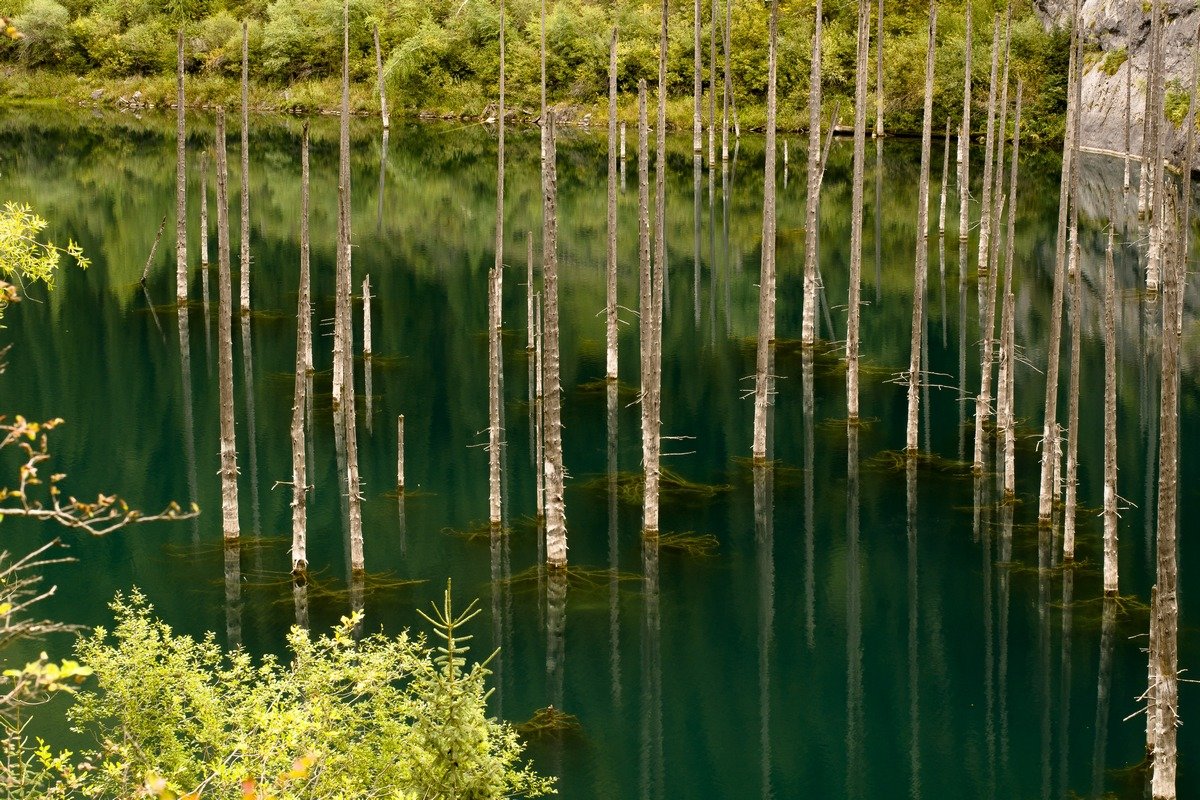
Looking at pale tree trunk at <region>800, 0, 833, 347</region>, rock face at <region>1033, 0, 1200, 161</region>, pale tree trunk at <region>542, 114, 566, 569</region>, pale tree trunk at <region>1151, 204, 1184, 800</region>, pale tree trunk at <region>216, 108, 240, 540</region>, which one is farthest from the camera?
rock face at <region>1033, 0, 1200, 161</region>

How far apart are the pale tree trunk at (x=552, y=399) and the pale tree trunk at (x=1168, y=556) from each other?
12692 millimetres

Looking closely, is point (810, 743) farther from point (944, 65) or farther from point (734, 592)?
point (944, 65)

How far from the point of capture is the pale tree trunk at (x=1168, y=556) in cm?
2111

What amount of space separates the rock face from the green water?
2307 cm

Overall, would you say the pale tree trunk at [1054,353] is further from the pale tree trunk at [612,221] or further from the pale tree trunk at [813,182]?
the pale tree trunk at [612,221]

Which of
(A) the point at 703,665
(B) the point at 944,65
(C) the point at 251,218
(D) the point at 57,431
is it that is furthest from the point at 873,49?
(A) the point at 703,665

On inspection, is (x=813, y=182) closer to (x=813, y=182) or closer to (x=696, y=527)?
(x=813, y=182)

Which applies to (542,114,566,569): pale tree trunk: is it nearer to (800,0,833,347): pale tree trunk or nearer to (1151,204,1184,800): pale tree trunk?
(800,0,833,347): pale tree trunk

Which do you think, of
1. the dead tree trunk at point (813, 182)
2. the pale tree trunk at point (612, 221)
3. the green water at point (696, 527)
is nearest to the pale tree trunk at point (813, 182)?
the dead tree trunk at point (813, 182)

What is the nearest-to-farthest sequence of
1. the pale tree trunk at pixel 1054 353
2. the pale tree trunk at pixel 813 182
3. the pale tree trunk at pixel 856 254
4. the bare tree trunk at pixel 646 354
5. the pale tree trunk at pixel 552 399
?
1. the pale tree trunk at pixel 552 399
2. the pale tree trunk at pixel 1054 353
3. the bare tree trunk at pixel 646 354
4. the pale tree trunk at pixel 813 182
5. the pale tree trunk at pixel 856 254

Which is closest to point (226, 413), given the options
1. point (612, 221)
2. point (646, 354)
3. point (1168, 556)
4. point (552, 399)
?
point (552, 399)

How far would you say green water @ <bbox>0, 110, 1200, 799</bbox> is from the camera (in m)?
26.4

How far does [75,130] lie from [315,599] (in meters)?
95.6

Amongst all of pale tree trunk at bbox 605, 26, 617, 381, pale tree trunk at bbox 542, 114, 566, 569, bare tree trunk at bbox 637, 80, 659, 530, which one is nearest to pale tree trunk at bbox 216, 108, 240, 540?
pale tree trunk at bbox 542, 114, 566, 569
